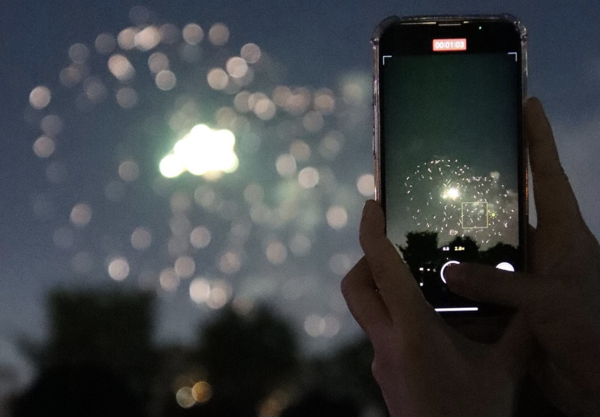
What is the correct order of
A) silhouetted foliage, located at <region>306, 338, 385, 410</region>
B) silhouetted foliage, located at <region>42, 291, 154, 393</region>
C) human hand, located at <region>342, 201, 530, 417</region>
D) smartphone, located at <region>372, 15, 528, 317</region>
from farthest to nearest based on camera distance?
silhouetted foliage, located at <region>42, 291, 154, 393</region> < silhouetted foliage, located at <region>306, 338, 385, 410</region> < smartphone, located at <region>372, 15, 528, 317</region> < human hand, located at <region>342, 201, 530, 417</region>

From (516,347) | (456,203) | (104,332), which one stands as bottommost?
(104,332)

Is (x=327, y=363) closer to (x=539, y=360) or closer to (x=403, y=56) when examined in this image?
(x=539, y=360)

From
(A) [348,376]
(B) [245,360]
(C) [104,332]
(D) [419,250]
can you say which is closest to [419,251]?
(D) [419,250]

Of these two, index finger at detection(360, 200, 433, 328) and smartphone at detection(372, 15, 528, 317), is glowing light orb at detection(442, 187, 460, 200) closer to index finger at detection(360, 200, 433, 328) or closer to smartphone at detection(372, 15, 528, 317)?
smartphone at detection(372, 15, 528, 317)

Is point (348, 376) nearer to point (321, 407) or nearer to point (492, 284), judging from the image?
point (321, 407)

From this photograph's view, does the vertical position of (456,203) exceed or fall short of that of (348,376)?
it exceeds it

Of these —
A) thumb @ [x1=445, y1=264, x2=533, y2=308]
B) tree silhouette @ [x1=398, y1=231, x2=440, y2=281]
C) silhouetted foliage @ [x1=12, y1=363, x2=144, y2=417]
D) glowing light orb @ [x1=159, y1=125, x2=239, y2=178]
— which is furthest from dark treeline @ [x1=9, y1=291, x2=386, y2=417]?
thumb @ [x1=445, y1=264, x2=533, y2=308]
